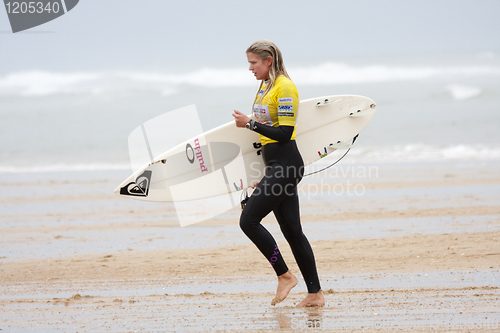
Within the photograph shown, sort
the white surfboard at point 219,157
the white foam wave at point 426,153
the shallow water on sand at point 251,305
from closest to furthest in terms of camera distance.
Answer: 1. the shallow water on sand at point 251,305
2. the white surfboard at point 219,157
3. the white foam wave at point 426,153

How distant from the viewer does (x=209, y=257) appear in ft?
18.6

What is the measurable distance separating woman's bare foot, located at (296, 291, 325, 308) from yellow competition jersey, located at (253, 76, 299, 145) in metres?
1.17

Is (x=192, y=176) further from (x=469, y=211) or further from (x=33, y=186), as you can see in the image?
(x=33, y=186)

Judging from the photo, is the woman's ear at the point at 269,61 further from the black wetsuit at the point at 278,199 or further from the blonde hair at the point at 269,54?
the black wetsuit at the point at 278,199

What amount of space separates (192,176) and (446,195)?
6.62 meters

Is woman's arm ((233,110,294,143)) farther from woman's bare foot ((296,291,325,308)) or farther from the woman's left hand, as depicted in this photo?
woman's bare foot ((296,291,325,308))

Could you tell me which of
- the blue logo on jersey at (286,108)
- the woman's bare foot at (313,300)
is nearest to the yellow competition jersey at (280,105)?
the blue logo on jersey at (286,108)

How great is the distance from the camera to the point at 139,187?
479 cm

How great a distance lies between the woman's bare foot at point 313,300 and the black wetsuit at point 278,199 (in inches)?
1.4

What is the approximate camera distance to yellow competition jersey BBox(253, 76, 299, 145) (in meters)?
3.46

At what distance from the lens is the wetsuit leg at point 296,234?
11.9ft

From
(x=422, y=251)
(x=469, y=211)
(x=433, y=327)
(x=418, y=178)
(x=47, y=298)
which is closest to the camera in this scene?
(x=433, y=327)

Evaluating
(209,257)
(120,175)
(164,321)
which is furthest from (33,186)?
(164,321)

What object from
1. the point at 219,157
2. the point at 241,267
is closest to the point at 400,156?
the point at 241,267
